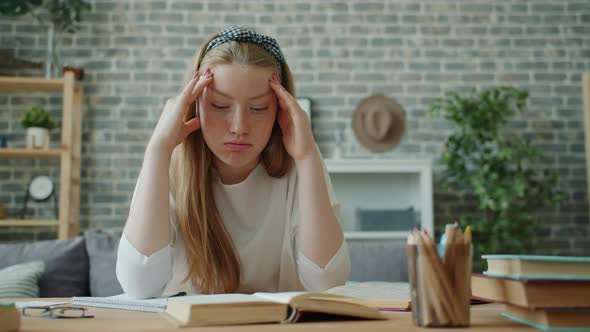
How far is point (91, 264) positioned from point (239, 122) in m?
2.06

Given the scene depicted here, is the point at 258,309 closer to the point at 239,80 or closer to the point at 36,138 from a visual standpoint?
the point at 239,80

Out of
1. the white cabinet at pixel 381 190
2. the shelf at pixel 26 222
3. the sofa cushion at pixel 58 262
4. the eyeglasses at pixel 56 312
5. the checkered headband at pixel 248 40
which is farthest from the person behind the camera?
the white cabinet at pixel 381 190

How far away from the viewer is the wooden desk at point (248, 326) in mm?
764

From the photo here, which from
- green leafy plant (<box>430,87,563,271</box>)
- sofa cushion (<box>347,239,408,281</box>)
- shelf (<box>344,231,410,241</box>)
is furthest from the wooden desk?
green leafy plant (<box>430,87,563,271</box>)

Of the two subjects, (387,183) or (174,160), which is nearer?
(174,160)

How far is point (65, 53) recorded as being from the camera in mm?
4207

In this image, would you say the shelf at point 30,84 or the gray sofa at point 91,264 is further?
the shelf at point 30,84

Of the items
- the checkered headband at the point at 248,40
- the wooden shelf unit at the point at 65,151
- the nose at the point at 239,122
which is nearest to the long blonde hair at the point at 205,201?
the checkered headband at the point at 248,40

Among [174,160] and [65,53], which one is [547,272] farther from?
[65,53]

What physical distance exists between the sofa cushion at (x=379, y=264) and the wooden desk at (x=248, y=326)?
6.65ft

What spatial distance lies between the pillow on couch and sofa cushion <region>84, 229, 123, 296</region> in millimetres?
257

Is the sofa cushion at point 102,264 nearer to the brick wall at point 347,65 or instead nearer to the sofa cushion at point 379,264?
the brick wall at point 347,65

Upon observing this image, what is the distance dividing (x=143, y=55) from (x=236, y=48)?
10.0 feet

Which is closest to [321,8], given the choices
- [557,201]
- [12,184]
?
[557,201]
